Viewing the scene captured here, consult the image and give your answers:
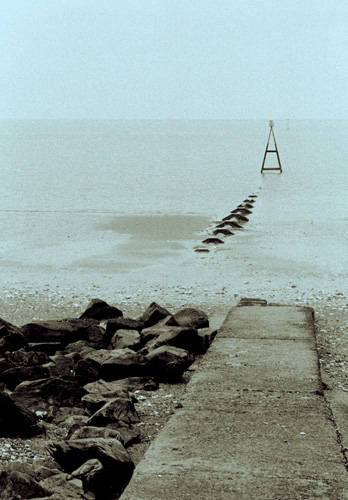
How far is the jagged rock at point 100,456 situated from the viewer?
417 cm

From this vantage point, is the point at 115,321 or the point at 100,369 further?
the point at 115,321

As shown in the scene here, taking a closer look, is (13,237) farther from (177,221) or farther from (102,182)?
(102,182)

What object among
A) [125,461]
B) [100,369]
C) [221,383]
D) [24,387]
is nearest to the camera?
[125,461]

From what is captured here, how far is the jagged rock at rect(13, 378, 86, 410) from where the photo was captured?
571 centimetres

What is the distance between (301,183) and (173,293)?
2579cm

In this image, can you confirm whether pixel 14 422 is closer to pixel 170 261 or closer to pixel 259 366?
pixel 259 366

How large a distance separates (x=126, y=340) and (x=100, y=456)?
304 cm

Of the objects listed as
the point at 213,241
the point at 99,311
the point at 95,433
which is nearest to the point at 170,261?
the point at 213,241

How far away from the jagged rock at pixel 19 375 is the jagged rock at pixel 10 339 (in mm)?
940

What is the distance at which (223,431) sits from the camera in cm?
439

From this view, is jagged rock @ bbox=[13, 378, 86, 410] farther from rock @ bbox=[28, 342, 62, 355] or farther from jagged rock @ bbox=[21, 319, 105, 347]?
jagged rock @ bbox=[21, 319, 105, 347]

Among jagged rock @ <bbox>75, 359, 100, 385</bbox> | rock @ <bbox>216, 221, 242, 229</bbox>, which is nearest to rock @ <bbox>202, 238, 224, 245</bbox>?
rock @ <bbox>216, 221, 242, 229</bbox>

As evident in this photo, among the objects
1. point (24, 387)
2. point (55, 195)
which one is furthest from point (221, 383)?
point (55, 195)

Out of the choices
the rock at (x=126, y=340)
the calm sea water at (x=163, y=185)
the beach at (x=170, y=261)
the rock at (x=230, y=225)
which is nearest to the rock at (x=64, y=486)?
the beach at (x=170, y=261)
